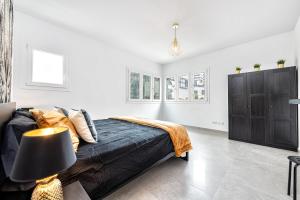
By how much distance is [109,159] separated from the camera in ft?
4.80

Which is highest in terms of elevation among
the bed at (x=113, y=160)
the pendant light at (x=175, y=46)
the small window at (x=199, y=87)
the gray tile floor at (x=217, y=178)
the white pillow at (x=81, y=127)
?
the pendant light at (x=175, y=46)

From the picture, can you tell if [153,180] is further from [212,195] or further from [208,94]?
[208,94]

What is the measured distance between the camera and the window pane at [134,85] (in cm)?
491

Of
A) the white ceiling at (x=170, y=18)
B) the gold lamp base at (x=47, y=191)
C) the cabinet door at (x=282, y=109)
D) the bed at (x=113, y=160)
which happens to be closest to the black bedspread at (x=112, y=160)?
the bed at (x=113, y=160)

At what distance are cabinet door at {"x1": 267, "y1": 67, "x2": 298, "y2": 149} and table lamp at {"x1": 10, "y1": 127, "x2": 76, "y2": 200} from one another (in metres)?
4.15

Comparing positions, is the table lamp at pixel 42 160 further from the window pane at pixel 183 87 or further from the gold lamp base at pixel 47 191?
the window pane at pixel 183 87

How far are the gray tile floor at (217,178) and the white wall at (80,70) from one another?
258cm

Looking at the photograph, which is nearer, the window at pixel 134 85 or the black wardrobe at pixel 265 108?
the black wardrobe at pixel 265 108

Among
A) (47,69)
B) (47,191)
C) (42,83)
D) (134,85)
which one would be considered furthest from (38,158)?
(134,85)

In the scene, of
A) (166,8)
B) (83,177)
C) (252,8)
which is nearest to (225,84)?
(252,8)

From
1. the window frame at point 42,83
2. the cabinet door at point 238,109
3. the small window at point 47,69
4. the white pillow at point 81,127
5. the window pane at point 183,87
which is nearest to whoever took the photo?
the white pillow at point 81,127

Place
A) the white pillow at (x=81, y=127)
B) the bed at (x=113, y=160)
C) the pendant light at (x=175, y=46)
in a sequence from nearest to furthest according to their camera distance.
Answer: the bed at (x=113, y=160), the white pillow at (x=81, y=127), the pendant light at (x=175, y=46)

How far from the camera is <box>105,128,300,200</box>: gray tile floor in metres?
1.63

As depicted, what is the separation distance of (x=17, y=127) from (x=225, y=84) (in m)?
4.87
